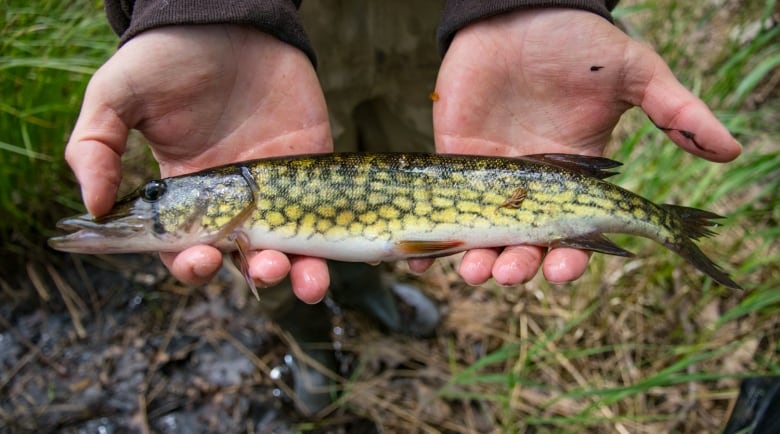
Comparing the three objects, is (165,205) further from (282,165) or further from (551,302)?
(551,302)

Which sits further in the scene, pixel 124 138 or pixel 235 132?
pixel 235 132

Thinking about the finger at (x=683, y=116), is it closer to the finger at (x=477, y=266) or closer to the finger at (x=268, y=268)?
the finger at (x=477, y=266)

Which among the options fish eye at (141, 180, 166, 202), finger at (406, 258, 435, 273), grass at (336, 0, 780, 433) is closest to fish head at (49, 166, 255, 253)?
fish eye at (141, 180, 166, 202)

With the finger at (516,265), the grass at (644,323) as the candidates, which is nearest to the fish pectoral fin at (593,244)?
the finger at (516,265)

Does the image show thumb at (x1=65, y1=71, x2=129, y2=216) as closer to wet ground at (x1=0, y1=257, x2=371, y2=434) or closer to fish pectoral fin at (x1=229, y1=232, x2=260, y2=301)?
fish pectoral fin at (x1=229, y1=232, x2=260, y2=301)

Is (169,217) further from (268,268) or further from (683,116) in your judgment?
(683,116)

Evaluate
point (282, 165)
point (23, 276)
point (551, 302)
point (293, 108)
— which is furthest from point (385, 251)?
point (23, 276)

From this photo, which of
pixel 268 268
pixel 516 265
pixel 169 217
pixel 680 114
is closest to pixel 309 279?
pixel 268 268
